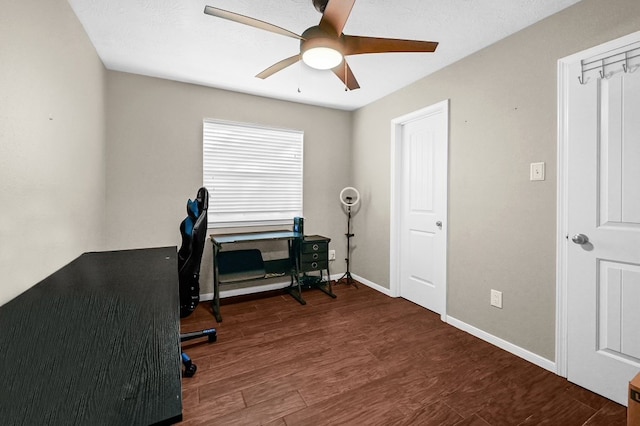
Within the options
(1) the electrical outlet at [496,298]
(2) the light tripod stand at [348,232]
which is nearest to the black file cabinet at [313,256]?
(2) the light tripod stand at [348,232]

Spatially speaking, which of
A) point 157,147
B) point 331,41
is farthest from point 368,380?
point 157,147

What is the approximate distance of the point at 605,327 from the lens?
1.71 metres

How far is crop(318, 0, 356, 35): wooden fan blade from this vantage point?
139cm

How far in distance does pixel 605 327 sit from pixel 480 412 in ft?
3.08

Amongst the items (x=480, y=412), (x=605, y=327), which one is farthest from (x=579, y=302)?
(x=480, y=412)

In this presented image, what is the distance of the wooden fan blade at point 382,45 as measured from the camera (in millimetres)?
1668

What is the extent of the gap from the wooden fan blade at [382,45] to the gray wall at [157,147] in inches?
79.4

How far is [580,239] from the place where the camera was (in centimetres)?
179

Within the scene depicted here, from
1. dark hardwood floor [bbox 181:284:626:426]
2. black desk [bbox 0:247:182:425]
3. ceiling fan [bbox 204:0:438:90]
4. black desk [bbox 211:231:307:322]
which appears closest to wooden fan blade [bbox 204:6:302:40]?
ceiling fan [bbox 204:0:438:90]

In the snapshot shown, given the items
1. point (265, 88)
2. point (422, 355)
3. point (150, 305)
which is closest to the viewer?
point (150, 305)

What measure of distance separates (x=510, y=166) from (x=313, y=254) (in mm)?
2174

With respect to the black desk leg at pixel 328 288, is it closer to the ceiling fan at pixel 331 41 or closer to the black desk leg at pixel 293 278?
the black desk leg at pixel 293 278

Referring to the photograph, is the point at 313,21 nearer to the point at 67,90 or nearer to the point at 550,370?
the point at 67,90

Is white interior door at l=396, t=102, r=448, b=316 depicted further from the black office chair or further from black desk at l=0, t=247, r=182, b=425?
black desk at l=0, t=247, r=182, b=425
